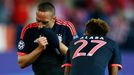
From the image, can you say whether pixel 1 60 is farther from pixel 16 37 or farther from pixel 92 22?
pixel 92 22

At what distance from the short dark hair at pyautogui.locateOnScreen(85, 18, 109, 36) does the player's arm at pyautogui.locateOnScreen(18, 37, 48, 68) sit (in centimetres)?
65

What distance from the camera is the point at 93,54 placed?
7004 mm

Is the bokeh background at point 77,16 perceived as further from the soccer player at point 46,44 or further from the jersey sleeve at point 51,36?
the jersey sleeve at point 51,36

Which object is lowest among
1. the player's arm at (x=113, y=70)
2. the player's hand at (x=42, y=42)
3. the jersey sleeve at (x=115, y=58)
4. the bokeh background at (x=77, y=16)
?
the bokeh background at (x=77, y=16)

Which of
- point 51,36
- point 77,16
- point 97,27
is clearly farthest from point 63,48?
point 77,16

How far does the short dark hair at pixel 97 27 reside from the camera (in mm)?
7160

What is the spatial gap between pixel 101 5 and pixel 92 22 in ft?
30.5

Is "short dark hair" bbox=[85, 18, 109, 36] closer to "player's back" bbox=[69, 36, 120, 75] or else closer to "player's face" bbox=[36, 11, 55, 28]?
"player's back" bbox=[69, 36, 120, 75]

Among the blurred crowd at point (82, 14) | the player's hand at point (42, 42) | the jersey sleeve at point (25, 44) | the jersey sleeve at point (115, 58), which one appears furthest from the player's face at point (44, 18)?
the blurred crowd at point (82, 14)

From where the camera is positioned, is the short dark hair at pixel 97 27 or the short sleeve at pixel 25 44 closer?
the short dark hair at pixel 97 27

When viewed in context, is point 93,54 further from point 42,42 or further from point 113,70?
point 42,42

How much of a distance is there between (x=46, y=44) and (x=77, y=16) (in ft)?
28.6

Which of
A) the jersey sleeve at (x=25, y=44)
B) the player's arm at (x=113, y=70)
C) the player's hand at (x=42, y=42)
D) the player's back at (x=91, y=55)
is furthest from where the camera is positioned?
the jersey sleeve at (x=25, y=44)

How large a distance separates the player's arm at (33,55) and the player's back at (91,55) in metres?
0.54
